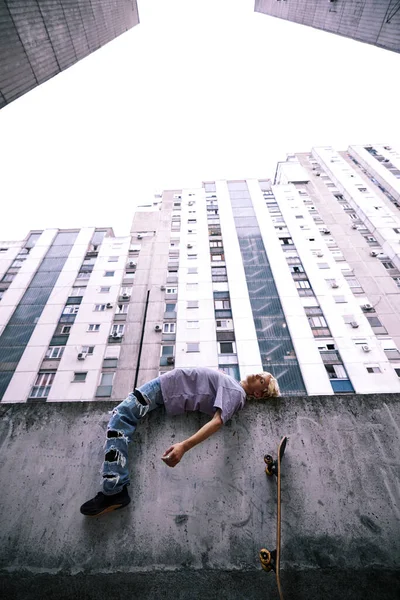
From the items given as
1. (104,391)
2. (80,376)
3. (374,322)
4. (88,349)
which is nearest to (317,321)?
(374,322)

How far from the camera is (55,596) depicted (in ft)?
7.08

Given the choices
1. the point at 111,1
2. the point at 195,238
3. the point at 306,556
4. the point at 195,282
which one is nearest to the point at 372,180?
the point at 195,238

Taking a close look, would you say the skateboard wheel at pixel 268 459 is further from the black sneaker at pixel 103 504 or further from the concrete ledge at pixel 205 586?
the black sneaker at pixel 103 504

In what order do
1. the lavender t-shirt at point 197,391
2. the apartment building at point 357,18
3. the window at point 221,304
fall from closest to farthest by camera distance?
the lavender t-shirt at point 197,391
the apartment building at point 357,18
the window at point 221,304

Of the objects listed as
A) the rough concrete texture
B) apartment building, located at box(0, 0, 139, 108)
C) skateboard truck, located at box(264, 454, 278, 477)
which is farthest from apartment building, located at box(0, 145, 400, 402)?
skateboard truck, located at box(264, 454, 278, 477)

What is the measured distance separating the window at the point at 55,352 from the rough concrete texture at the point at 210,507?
20.4 meters

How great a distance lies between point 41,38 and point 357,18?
17849 mm

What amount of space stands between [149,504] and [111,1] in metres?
30.8

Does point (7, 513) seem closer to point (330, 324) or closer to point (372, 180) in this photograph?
point (330, 324)

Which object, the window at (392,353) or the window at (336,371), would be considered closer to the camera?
the window at (336,371)

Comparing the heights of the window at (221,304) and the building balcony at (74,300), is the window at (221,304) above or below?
below

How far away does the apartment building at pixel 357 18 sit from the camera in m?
13.2

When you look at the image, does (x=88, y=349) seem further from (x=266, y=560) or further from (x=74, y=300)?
(x=266, y=560)

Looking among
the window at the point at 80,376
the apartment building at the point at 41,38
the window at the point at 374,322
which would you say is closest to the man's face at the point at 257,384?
the apartment building at the point at 41,38
